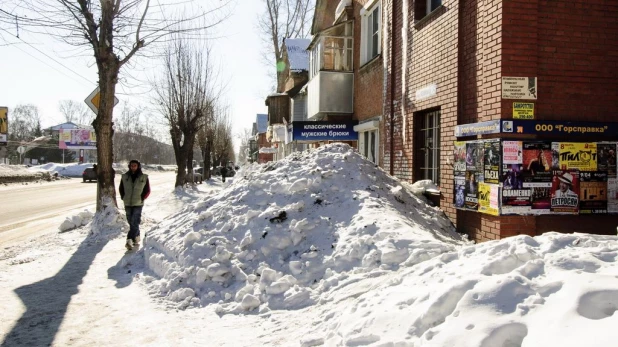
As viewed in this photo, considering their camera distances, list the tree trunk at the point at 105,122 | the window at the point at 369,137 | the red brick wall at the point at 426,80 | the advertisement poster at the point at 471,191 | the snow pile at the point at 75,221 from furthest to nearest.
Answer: the tree trunk at the point at 105,122 → the window at the point at 369,137 → the snow pile at the point at 75,221 → the red brick wall at the point at 426,80 → the advertisement poster at the point at 471,191

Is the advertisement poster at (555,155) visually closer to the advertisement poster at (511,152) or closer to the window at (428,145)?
the advertisement poster at (511,152)

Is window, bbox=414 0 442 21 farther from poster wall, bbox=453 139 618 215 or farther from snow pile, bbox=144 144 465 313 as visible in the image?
poster wall, bbox=453 139 618 215

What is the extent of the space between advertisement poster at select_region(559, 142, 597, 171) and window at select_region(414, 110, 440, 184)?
2.41m

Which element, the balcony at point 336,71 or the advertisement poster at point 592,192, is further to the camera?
the balcony at point 336,71

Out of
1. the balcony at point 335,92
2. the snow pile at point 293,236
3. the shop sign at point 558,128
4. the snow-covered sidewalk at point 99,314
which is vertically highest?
the balcony at point 335,92

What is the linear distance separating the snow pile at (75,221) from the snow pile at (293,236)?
4.42 meters

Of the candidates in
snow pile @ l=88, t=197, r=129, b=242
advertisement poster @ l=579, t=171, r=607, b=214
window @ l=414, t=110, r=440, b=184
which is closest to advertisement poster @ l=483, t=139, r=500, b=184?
advertisement poster @ l=579, t=171, r=607, b=214

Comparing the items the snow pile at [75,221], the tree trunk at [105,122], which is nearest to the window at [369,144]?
the tree trunk at [105,122]

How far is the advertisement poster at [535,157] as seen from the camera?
5.70 meters

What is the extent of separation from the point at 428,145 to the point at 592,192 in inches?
118

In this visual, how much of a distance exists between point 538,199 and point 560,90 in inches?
55.9

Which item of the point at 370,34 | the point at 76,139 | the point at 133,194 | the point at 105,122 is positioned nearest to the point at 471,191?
the point at 133,194

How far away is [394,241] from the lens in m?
4.88

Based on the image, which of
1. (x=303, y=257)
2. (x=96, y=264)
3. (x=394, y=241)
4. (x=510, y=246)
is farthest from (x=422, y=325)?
(x=96, y=264)
